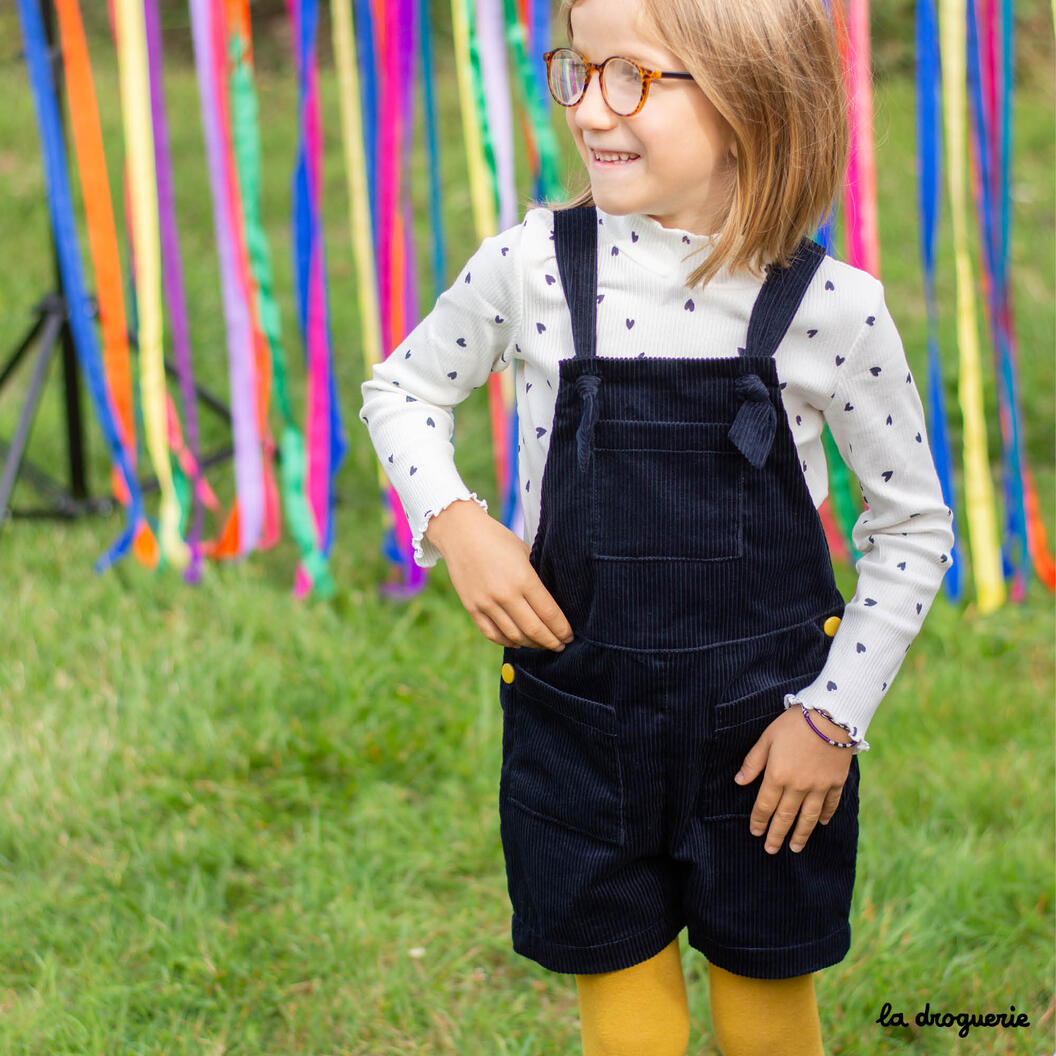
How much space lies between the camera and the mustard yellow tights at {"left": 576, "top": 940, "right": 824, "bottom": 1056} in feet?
5.02

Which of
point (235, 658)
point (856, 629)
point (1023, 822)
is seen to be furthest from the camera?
point (235, 658)

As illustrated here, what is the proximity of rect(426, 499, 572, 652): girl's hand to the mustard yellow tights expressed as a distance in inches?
16.4

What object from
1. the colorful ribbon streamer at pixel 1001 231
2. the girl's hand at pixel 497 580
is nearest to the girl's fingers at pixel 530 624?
the girl's hand at pixel 497 580

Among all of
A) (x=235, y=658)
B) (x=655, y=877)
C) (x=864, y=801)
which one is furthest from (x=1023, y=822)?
(x=235, y=658)

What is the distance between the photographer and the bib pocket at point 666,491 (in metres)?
1.36

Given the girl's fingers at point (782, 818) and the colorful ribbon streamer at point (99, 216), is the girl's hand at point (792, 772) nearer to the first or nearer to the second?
the girl's fingers at point (782, 818)

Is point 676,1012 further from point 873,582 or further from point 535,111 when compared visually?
point 535,111

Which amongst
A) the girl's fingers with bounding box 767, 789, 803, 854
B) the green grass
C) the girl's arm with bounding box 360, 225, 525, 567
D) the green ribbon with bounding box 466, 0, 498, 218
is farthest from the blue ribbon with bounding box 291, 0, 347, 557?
the girl's fingers with bounding box 767, 789, 803, 854

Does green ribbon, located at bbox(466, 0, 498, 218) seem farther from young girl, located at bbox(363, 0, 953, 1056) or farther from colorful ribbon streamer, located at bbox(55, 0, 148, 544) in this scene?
young girl, located at bbox(363, 0, 953, 1056)

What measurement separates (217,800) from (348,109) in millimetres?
1584

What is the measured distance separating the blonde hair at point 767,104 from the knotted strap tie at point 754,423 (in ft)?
0.40

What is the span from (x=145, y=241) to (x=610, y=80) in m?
2.00

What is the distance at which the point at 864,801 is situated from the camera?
2467 millimetres

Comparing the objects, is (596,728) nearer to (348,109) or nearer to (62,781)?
(62,781)
